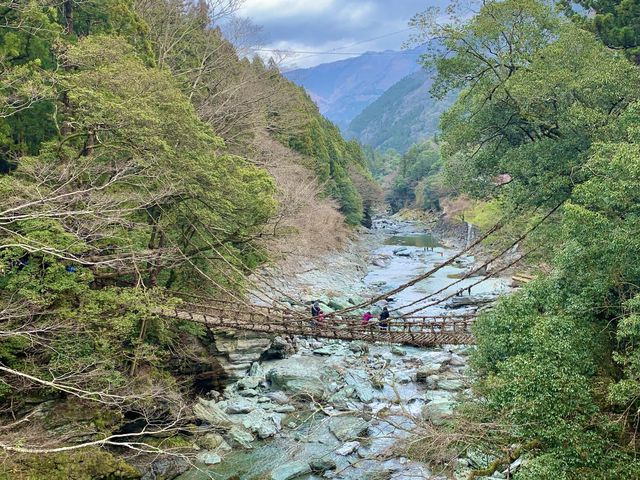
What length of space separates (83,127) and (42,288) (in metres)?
2.75

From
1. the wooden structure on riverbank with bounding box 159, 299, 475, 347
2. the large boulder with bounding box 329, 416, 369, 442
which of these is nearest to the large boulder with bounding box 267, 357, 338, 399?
the large boulder with bounding box 329, 416, 369, 442

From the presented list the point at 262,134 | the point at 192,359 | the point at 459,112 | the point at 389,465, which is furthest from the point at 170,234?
the point at 262,134

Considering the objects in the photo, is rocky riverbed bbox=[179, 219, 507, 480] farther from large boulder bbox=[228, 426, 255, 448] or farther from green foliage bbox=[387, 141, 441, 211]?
green foliage bbox=[387, 141, 441, 211]

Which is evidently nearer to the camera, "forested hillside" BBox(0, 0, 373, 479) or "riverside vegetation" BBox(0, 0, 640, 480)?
"riverside vegetation" BBox(0, 0, 640, 480)

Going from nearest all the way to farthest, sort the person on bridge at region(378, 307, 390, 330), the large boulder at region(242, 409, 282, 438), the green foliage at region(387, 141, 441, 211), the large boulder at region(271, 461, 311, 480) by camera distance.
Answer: the large boulder at region(271, 461, 311, 480) → the person on bridge at region(378, 307, 390, 330) → the large boulder at region(242, 409, 282, 438) → the green foliage at region(387, 141, 441, 211)

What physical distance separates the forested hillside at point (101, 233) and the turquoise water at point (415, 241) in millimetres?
20764

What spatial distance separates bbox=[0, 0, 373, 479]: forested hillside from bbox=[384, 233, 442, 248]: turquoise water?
20.8 metres

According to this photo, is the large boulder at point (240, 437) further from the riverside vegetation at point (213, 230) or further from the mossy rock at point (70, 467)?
the mossy rock at point (70, 467)

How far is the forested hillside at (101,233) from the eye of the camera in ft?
21.5

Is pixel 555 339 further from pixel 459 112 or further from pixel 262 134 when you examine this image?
pixel 262 134

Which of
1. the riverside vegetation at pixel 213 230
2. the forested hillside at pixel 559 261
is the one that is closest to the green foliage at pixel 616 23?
the riverside vegetation at pixel 213 230

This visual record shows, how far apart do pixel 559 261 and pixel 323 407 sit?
5.59m

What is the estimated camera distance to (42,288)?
6.82 metres

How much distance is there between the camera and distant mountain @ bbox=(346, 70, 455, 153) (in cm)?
10738
